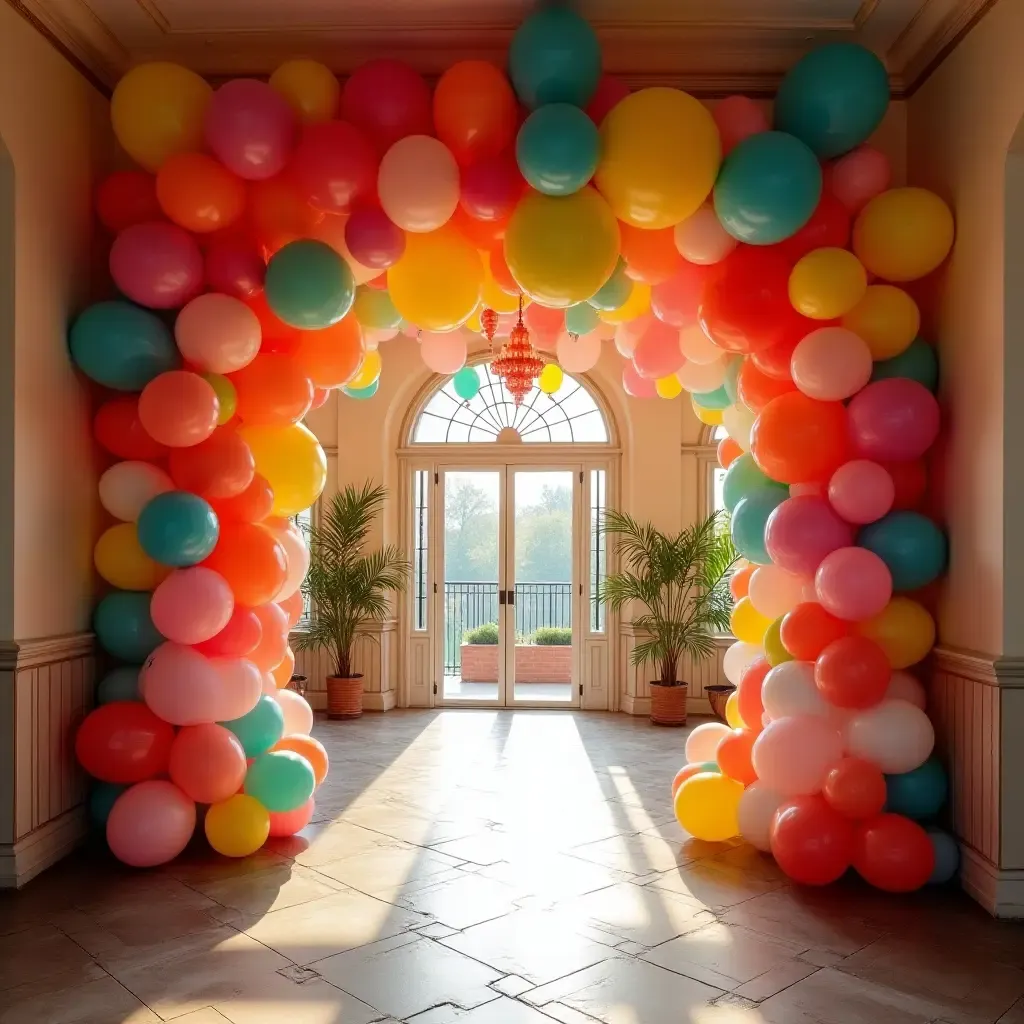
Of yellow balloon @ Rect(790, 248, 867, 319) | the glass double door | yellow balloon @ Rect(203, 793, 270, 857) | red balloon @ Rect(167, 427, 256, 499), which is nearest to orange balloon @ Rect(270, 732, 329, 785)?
yellow balloon @ Rect(203, 793, 270, 857)

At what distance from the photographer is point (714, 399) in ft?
16.7

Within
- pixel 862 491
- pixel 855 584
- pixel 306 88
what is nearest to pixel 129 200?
pixel 306 88

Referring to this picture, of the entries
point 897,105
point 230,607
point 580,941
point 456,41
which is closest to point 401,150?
point 456,41

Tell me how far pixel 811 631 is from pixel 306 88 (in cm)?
282

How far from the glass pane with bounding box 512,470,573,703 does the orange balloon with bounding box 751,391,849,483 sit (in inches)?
200

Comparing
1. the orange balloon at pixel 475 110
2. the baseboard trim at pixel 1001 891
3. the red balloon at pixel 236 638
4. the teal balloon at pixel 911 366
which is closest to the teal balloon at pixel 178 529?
the red balloon at pixel 236 638

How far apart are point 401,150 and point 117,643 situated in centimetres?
224

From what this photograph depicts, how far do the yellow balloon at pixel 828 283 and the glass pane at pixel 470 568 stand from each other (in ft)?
17.8

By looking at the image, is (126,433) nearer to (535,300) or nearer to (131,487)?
(131,487)

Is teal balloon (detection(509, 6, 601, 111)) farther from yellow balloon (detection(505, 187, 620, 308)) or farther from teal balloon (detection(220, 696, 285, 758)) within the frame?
teal balloon (detection(220, 696, 285, 758))

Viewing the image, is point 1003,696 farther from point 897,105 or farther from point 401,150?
point 401,150

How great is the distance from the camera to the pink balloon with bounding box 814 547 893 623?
377 cm

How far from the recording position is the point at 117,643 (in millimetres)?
4238

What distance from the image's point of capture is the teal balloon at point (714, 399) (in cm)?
499
